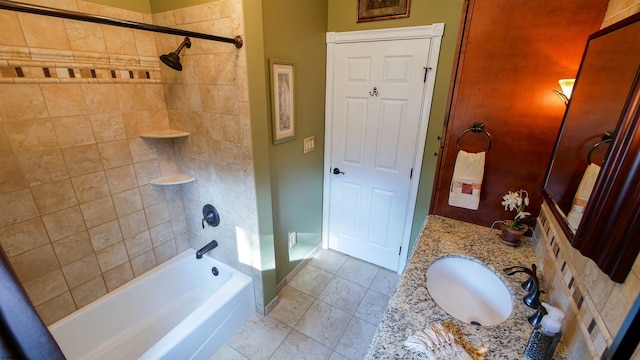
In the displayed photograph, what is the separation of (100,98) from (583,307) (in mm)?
2374

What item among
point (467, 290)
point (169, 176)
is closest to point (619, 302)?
point (467, 290)

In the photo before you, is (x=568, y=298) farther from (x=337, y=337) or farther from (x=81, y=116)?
(x=81, y=116)

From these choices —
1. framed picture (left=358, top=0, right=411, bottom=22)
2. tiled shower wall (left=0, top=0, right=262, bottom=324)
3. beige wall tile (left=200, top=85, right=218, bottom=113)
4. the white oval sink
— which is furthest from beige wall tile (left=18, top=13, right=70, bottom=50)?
the white oval sink

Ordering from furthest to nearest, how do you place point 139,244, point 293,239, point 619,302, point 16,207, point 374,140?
1. point 293,239
2. point 374,140
3. point 139,244
4. point 16,207
5. point 619,302

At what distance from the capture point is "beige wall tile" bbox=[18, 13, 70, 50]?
1221mm

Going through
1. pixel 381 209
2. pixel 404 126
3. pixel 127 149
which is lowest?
pixel 381 209

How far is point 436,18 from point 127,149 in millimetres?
2222

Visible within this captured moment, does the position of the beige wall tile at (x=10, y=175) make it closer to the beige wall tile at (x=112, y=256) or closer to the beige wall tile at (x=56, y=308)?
the beige wall tile at (x=112, y=256)

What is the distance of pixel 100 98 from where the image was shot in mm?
1511

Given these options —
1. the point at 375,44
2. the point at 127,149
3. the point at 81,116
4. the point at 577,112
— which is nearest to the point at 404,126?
→ the point at 375,44

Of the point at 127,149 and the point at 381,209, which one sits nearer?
the point at 127,149

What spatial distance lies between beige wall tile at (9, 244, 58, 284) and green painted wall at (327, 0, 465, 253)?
2.20 meters

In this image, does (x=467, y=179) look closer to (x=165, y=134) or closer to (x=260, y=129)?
(x=260, y=129)

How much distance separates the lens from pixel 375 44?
197 centimetres
